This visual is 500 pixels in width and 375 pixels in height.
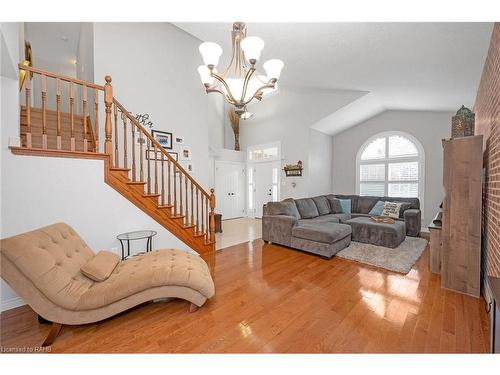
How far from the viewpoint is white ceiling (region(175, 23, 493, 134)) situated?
2414 millimetres

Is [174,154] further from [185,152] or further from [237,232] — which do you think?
[237,232]

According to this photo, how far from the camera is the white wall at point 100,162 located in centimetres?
213

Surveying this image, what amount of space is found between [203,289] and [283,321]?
759 millimetres

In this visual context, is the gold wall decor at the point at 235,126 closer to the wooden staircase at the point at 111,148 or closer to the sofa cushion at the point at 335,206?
the sofa cushion at the point at 335,206

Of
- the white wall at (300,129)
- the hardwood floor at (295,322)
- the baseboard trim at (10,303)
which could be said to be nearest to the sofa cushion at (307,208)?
the white wall at (300,129)

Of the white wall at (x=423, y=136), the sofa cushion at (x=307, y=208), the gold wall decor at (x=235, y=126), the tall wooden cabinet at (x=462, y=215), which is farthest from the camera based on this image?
the gold wall decor at (x=235, y=126)

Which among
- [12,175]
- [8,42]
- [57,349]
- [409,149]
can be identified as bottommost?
[57,349]

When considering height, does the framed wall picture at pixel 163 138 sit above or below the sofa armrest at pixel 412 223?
above

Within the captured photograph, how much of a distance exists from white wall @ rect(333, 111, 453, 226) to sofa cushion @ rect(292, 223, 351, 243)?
9.57ft

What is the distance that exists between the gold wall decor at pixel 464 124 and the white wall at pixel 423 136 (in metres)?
2.93

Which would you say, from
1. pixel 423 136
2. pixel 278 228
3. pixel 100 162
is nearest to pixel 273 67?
pixel 100 162
